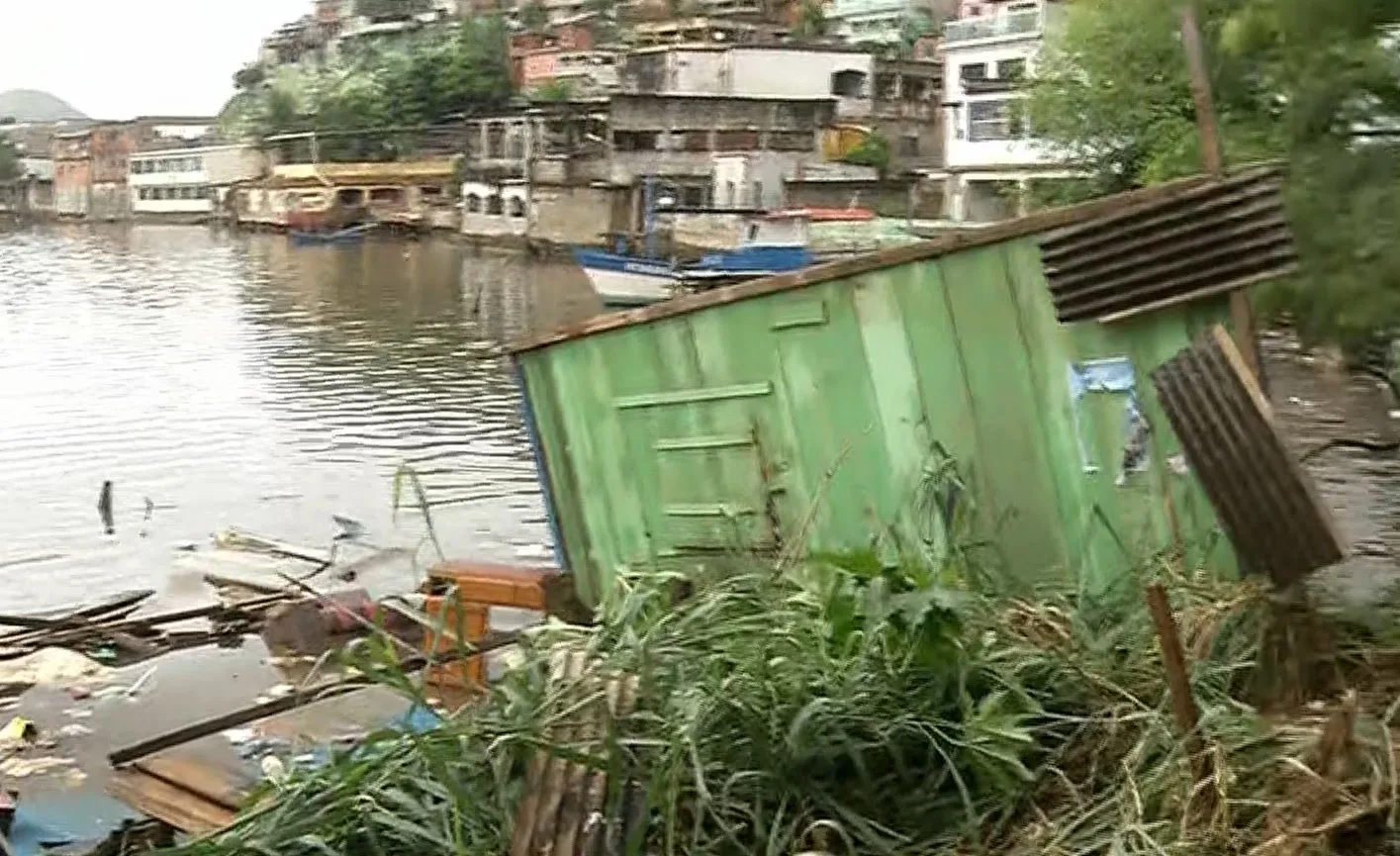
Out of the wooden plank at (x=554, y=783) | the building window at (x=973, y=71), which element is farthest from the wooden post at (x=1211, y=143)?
the building window at (x=973, y=71)

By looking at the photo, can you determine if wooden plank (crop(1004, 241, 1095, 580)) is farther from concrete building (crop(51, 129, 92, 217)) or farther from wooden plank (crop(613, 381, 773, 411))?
concrete building (crop(51, 129, 92, 217))

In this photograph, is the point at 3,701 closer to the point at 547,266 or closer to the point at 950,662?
the point at 950,662

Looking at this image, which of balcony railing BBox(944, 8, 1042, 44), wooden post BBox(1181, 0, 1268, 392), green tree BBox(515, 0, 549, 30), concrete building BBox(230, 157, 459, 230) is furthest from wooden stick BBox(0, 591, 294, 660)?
green tree BBox(515, 0, 549, 30)

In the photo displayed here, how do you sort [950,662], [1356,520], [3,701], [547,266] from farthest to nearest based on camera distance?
[547,266] → [1356,520] → [3,701] → [950,662]

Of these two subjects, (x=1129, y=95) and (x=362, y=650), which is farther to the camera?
(x=1129, y=95)

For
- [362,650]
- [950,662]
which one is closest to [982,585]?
[950,662]

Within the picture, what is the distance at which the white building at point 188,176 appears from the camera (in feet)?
203

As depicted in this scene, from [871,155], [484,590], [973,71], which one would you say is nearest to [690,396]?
[484,590]

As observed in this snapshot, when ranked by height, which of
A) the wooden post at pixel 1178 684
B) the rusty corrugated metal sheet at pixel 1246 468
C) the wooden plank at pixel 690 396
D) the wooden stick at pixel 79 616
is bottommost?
the wooden stick at pixel 79 616

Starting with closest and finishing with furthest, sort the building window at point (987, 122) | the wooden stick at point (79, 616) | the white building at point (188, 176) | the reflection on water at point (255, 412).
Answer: the wooden stick at point (79, 616) → the reflection on water at point (255, 412) → the building window at point (987, 122) → the white building at point (188, 176)

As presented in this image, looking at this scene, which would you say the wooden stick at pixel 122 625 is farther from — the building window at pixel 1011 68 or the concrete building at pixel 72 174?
the concrete building at pixel 72 174

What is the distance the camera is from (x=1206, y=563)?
5406 mm

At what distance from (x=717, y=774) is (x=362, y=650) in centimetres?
126

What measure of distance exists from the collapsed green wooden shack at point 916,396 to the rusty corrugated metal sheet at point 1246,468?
849 millimetres
